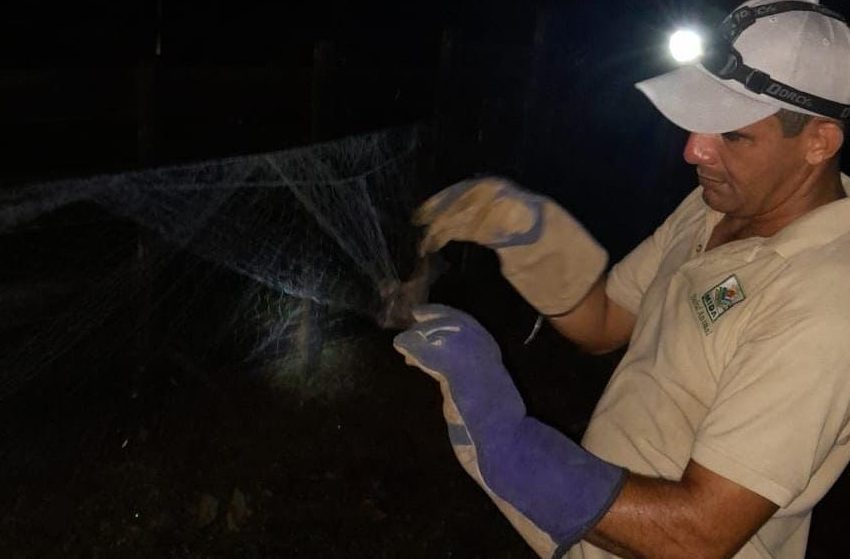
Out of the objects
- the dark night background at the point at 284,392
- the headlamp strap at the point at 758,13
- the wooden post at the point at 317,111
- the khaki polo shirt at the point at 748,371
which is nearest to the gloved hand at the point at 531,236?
the khaki polo shirt at the point at 748,371

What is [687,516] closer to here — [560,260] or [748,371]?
[748,371]

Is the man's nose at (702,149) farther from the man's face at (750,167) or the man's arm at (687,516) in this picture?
the man's arm at (687,516)

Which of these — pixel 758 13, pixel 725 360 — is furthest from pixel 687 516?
pixel 758 13

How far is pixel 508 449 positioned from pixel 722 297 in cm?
62

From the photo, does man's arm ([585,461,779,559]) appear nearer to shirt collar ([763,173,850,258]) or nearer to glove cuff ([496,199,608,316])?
shirt collar ([763,173,850,258])

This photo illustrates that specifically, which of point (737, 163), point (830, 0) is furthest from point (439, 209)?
point (830, 0)

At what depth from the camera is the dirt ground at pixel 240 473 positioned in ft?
14.1

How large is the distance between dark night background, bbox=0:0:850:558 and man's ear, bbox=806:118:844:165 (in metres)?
3.40

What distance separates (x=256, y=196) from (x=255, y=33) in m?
6.84

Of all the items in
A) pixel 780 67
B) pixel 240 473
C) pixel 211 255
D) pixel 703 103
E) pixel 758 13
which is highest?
pixel 758 13

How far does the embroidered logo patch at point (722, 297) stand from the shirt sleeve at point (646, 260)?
1.66 ft

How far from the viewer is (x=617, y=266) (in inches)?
101

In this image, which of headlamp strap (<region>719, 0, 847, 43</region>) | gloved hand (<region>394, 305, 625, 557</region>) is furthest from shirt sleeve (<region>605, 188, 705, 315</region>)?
gloved hand (<region>394, 305, 625, 557</region>)

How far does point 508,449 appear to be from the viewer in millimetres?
1729
